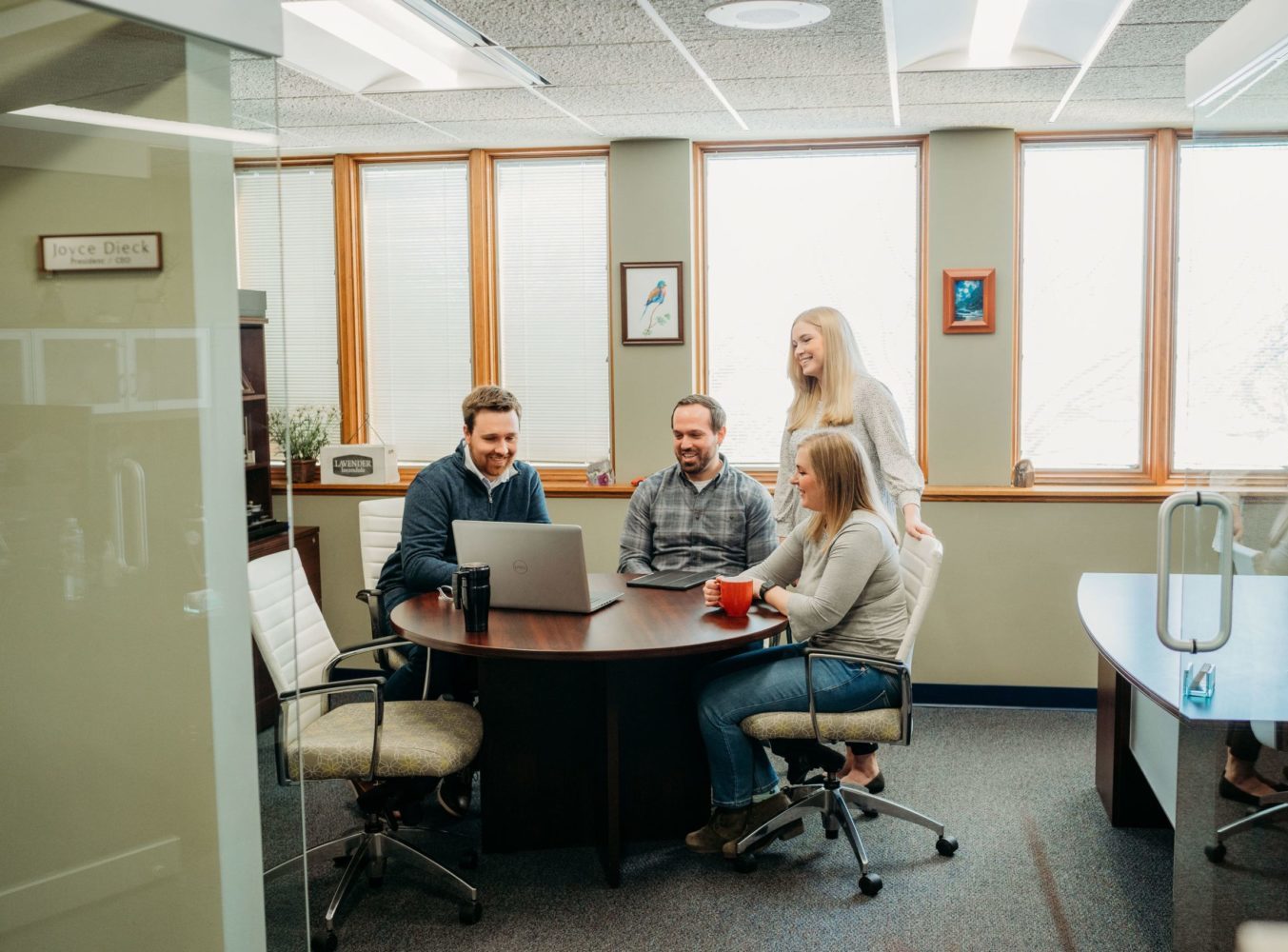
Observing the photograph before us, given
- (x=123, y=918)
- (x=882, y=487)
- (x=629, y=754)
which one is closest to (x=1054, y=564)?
(x=882, y=487)

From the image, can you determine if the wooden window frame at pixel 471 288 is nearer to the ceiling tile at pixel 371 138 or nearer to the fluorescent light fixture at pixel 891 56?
the ceiling tile at pixel 371 138

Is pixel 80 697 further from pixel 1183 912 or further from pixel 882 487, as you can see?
pixel 882 487

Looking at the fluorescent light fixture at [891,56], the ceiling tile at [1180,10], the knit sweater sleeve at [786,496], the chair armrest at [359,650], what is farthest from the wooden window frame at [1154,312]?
the chair armrest at [359,650]

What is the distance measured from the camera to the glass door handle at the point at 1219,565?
2.33 metres

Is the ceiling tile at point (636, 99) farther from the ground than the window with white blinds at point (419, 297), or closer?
farther from the ground

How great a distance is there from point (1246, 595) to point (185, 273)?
6.65 ft

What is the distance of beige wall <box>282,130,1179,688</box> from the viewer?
5180mm

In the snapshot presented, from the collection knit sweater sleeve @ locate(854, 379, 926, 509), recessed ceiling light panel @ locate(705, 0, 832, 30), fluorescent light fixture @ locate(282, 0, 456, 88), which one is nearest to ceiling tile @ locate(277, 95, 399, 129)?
fluorescent light fixture @ locate(282, 0, 456, 88)

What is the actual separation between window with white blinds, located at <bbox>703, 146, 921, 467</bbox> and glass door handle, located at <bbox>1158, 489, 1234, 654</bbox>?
3.02 meters

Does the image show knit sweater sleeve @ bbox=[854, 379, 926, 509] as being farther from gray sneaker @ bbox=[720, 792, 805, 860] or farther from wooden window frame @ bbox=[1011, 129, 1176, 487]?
wooden window frame @ bbox=[1011, 129, 1176, 487]

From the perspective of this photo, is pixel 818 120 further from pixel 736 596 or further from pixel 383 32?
pixel 736 596

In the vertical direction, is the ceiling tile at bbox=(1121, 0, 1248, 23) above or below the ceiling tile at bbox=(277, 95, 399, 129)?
below

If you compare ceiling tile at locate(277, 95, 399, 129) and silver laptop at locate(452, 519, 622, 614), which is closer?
silver laptop at locate(452, 519, 622, 614)

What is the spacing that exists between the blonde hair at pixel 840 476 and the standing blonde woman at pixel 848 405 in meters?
0.60
